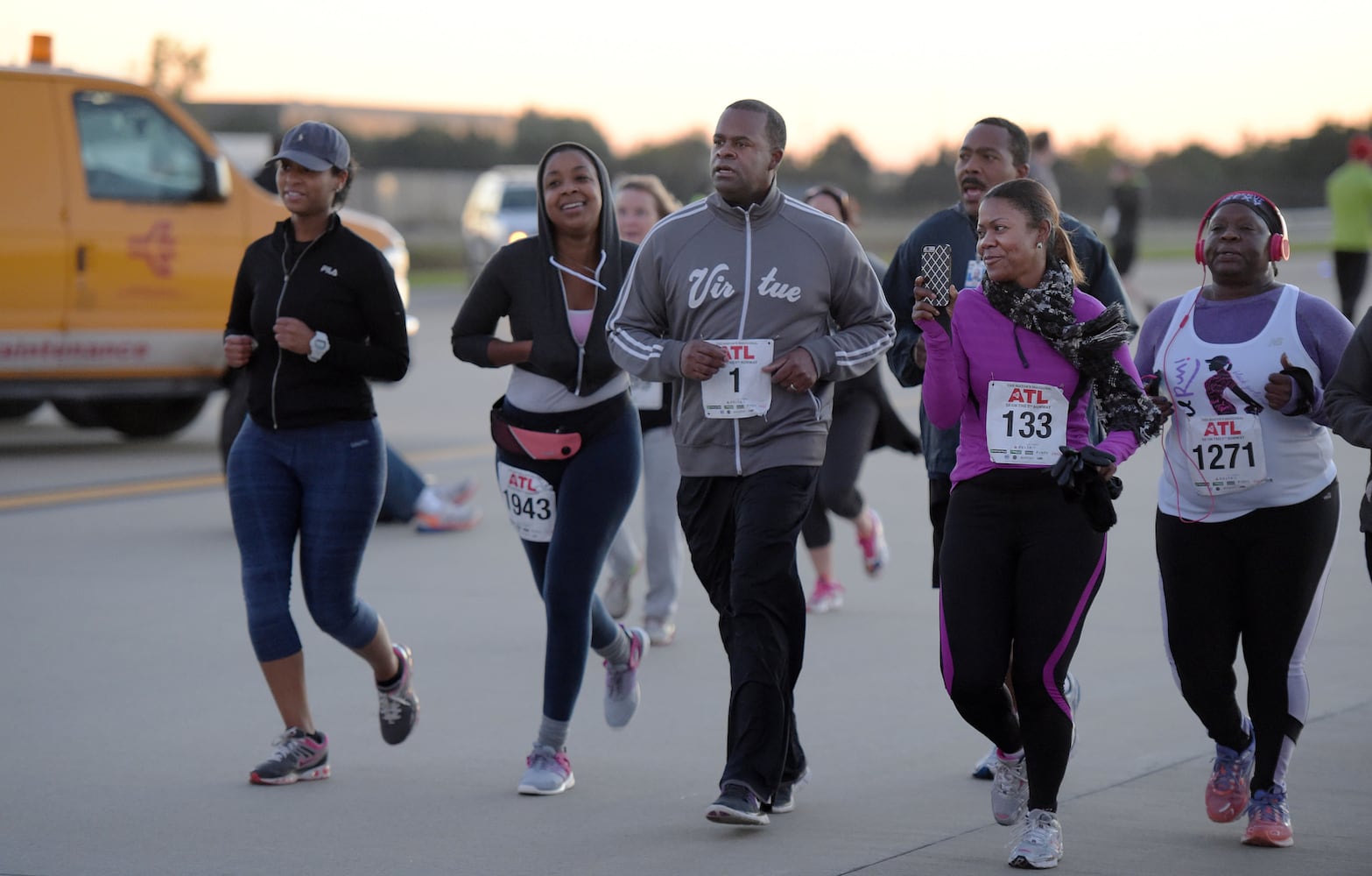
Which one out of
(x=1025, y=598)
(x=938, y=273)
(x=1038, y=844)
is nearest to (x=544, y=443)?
(x=938, y=273)

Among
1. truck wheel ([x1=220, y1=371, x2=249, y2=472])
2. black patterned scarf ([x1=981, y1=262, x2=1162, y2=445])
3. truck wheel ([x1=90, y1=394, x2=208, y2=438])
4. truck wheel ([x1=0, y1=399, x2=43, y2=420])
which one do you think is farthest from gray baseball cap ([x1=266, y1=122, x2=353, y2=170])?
truck wheel ([x1=0, y1=399, x2=43, y2=420])

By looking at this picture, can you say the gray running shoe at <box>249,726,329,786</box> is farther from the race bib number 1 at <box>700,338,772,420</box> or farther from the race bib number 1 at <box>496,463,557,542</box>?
the race bib number 1 at <box>700,338,772,420</box>

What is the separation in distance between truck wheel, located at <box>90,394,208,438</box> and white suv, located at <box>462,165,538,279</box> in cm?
1750

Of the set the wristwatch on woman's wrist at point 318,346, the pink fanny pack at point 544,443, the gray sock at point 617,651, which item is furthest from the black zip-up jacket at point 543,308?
the gray sock at point 617,651

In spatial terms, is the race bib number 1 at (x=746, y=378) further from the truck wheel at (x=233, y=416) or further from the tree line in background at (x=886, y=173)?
the tree line in background at (x=886, y=173)

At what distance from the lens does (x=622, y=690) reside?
20.1ft

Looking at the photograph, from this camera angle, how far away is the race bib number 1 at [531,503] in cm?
576

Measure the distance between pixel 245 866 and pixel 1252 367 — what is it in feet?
9.58

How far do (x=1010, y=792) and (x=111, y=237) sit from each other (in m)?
9.65

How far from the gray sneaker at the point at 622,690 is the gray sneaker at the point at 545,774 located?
45cm

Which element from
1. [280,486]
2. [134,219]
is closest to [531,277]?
[280,486]

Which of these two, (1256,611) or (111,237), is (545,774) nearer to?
(1256,611)

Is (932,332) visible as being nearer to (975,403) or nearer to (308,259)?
(975,403)

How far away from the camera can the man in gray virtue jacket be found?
5164mm
